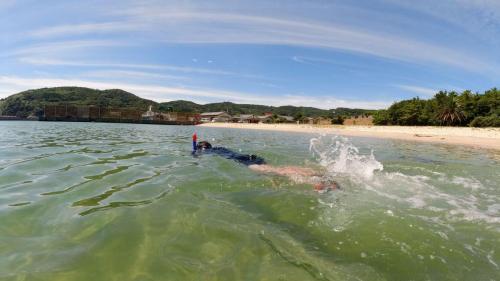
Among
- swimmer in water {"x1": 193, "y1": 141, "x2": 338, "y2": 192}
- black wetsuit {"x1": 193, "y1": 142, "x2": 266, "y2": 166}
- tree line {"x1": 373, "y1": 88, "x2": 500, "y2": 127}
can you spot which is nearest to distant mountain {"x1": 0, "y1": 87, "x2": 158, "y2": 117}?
tree line {"x1": 373, "y1": 88, "x2": 500, "y2": 127}

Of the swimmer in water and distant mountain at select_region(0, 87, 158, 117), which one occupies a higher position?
distant mountain at select_region(0, 87, 158, 117)

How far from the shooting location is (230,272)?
13.8 ft

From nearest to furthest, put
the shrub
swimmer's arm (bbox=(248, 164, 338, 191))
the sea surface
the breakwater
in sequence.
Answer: the sea surface < swimmer's arm (bbox=(248, 164, 338, 191)) < the shrub < the breakwater

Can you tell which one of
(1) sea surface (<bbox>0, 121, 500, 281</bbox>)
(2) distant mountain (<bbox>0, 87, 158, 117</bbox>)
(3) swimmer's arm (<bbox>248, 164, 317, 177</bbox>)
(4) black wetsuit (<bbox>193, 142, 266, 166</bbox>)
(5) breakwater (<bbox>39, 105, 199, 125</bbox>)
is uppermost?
(2) distant mountain (<bbox>0, 87, 158, 117</bbox>)

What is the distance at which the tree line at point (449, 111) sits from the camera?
2196 inches

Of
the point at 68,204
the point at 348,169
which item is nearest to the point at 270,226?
the point at 68,204

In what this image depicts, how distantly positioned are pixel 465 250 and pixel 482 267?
0.64 m

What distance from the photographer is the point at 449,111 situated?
61.5 meters

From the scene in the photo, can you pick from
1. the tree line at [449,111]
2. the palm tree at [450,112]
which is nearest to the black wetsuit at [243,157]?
the tree line at [449,111]

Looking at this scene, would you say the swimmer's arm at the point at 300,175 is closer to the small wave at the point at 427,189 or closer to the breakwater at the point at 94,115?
the small wave at the point at 427,189

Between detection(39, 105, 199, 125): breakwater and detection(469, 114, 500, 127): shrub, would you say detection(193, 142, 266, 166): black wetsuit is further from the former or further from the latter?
detection(39, 105, 199, 125): breakwater

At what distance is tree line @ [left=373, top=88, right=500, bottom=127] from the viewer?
55.8m

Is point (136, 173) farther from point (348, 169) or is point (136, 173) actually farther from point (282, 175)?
point (348, 169)

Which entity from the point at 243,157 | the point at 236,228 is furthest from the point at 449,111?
the point at 236,228
